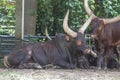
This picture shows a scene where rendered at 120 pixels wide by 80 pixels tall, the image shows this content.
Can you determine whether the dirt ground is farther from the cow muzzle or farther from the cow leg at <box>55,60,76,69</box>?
the cow muzzle

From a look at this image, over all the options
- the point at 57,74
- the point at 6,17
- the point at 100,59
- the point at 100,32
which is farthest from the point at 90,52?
the point at 6,17

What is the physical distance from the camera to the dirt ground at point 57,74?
24.9 ft

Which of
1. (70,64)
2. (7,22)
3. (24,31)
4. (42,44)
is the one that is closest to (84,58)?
(70,64)

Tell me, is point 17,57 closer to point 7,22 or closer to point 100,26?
point 100,26

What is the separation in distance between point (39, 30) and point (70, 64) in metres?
2.34

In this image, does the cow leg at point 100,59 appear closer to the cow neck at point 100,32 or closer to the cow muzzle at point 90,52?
the cow muzzle at point 90,52

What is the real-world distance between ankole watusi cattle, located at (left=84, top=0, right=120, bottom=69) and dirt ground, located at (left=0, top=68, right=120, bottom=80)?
1.35 feet

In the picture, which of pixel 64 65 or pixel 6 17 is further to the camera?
pixel 6 17

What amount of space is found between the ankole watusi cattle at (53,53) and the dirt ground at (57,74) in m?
0.32

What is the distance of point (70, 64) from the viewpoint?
8.84 meters

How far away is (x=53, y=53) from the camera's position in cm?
888

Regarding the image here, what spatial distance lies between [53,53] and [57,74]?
101cm

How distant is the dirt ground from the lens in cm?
759

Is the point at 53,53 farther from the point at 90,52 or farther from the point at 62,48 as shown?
the point at 90,52
